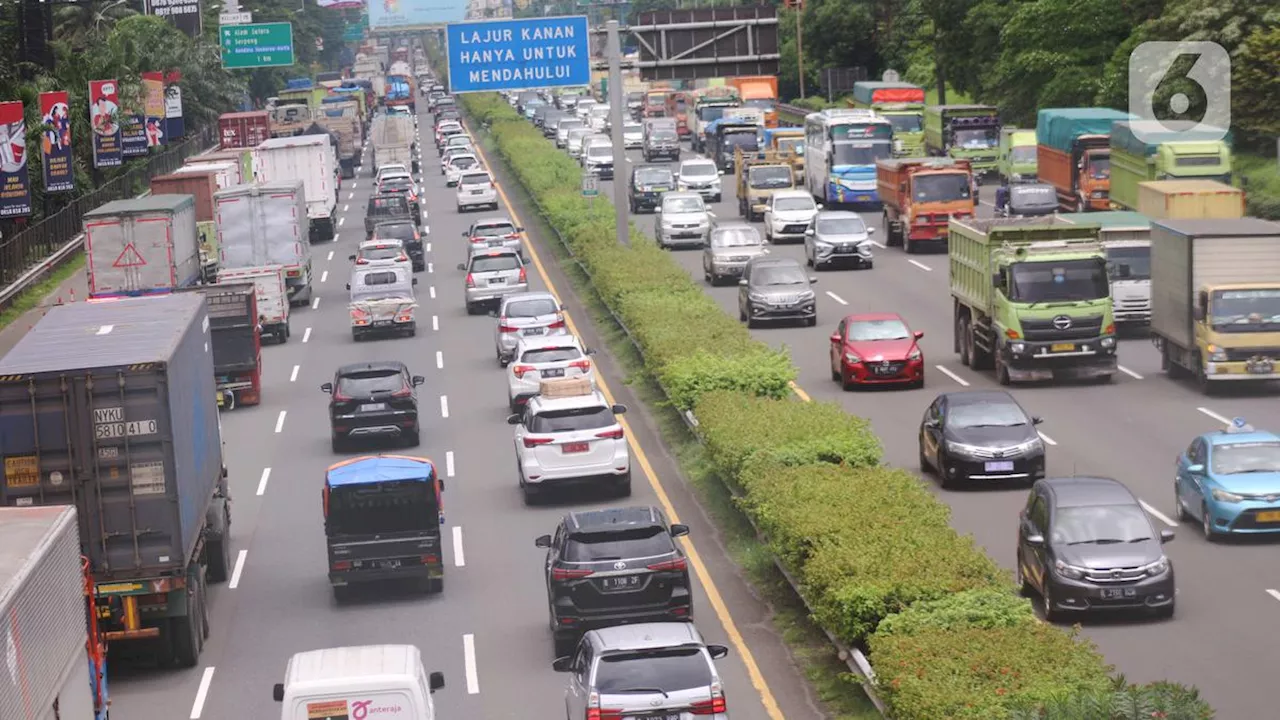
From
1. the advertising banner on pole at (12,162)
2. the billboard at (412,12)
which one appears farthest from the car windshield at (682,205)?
the billboard at (412,12)

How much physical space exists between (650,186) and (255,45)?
2305cm

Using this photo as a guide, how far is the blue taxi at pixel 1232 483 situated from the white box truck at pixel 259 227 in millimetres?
31554

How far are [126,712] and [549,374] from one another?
51.1 ft

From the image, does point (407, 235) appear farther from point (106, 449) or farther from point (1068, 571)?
point (1068, 571)

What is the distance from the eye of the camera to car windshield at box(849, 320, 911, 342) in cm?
3794

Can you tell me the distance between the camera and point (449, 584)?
26.4 m

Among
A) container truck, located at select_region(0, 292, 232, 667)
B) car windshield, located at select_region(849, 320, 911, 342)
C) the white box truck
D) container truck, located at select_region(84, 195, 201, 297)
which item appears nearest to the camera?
container truck, located at select_region(0, 292, 232, 667)

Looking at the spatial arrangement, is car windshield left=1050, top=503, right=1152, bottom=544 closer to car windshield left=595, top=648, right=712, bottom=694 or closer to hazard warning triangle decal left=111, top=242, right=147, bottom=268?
car windshield left=595, top=648, right=712, bottom=694

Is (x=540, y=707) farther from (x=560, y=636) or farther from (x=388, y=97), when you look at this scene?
(x=388, y=97)

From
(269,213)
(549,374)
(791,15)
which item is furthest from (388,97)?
(549,374)

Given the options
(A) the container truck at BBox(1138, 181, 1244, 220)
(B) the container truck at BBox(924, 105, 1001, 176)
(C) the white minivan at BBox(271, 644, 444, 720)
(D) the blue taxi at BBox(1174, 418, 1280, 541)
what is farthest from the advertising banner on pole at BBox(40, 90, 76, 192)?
(C) the white minivan at BBox(271, 644, 444, 720)

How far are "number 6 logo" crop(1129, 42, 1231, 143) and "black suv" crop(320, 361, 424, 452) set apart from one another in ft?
124

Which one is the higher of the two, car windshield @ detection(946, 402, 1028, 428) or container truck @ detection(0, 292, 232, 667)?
container truck @ detection(0, 292, 232, 667)

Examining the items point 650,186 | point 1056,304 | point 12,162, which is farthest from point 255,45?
point 1056,304
